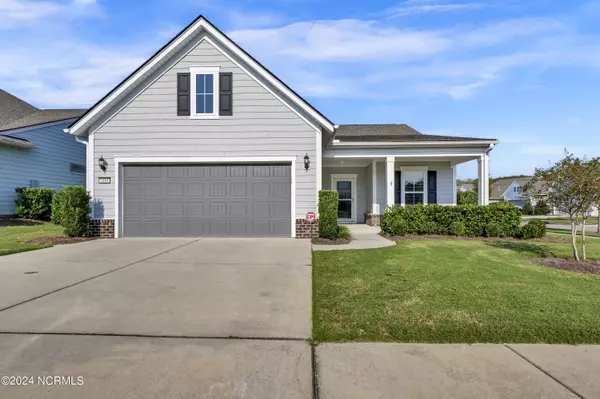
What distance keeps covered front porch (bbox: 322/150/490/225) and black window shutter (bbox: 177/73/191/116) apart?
6.03 meters

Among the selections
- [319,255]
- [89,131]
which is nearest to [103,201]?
[89,131]

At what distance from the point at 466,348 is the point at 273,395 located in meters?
1.80

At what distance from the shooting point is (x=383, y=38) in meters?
12.1

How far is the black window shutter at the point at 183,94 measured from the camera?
432 inches

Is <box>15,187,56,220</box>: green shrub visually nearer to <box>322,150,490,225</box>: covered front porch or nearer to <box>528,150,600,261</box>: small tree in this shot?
<box>322,150,490,225</box>: covered front porch

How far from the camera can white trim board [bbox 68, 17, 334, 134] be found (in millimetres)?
10508

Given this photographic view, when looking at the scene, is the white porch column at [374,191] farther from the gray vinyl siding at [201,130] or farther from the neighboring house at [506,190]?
the neighboring house at [506,190]

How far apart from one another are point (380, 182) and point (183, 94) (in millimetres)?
9327

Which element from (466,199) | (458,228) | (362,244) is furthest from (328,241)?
(466,199)

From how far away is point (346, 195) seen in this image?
1700 centimetres

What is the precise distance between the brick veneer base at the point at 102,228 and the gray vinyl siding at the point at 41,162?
8.70m

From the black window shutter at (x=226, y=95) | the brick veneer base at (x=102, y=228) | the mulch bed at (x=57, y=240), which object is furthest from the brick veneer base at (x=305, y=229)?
the mulch bed at (x=57, y=240)

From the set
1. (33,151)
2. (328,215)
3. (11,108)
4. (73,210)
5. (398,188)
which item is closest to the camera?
(328,215)

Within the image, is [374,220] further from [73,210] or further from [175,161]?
[73,210]
